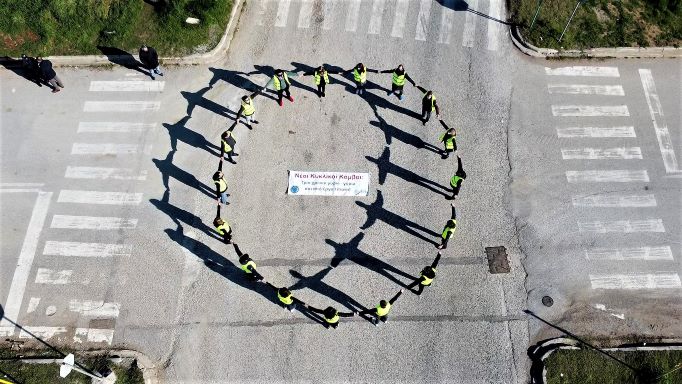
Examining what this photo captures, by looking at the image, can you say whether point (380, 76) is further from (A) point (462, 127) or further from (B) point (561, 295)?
(B) point (561, 295)

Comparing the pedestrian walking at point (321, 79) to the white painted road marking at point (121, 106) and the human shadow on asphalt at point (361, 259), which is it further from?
the white painted road marking at point (121, 106)

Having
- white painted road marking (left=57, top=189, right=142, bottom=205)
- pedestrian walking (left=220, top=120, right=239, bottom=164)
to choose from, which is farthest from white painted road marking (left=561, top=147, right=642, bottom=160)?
white painted road marking (left=57, top=189, right=142, bottom=205)

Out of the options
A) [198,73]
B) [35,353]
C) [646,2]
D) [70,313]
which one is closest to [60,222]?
[70,313]

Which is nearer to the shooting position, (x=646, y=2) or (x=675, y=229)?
(x=675, y=229)

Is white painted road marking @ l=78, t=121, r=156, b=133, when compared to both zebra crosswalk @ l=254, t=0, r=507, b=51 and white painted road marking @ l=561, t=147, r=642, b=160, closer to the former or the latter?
zebra crosswalk @ l=254, t=0, r=507, b=51

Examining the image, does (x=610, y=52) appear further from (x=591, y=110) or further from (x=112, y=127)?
(x=112, y=127)

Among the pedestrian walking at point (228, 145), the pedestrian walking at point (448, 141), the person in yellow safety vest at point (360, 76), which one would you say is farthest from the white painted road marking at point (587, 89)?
the pedestrian walking at point (228, 145)

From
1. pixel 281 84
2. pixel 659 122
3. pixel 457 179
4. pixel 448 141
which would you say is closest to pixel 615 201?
pixel 659 122
